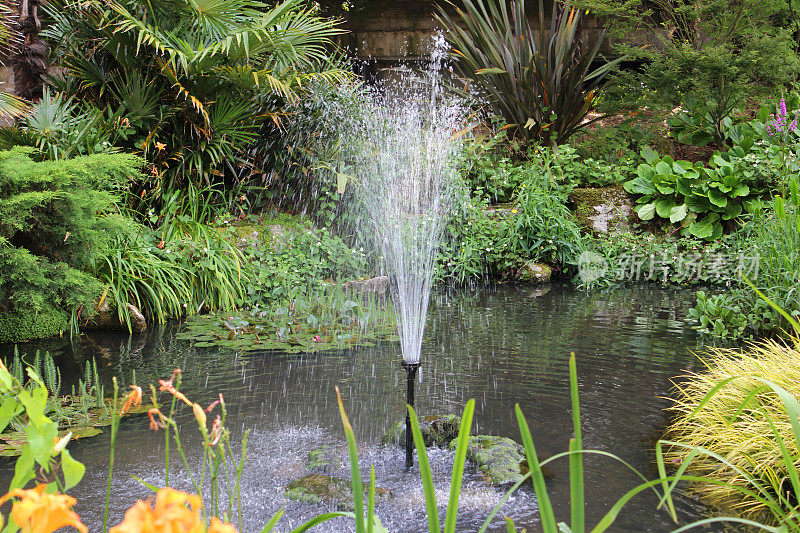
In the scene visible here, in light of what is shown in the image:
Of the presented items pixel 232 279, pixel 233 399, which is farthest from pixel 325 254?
pixel 233 399

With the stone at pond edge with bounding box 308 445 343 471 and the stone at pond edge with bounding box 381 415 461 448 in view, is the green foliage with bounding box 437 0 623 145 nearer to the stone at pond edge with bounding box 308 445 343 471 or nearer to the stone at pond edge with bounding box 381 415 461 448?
the stone at pond edge with bounding box 381 415 461 448

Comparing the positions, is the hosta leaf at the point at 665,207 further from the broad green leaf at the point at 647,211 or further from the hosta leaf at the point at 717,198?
the hosta leaf at the point at 717,198

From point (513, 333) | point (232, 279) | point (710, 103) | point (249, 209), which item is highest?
point (710, 103)

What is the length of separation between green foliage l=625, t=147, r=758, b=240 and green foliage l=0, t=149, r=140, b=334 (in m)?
5.85

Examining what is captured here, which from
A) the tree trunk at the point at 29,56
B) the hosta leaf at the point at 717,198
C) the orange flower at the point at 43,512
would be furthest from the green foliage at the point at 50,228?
the hosta leaf at the point at 717,198

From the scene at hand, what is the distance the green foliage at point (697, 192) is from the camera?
24.3ft

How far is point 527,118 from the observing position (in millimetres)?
8727

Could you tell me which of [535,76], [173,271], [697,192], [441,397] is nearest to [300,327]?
[173,271]

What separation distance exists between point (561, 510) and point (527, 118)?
23.0 feet

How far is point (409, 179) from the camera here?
8.29 m

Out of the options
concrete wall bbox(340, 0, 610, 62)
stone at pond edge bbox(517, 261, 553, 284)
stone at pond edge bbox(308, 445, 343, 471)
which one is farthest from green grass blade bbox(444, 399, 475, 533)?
concrete wall bbox(340, 0, 610, 62)

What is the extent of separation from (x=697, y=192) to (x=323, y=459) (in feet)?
20.6

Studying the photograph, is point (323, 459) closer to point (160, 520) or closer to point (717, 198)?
point (160, 520)

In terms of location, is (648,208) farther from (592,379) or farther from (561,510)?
(561,510)
